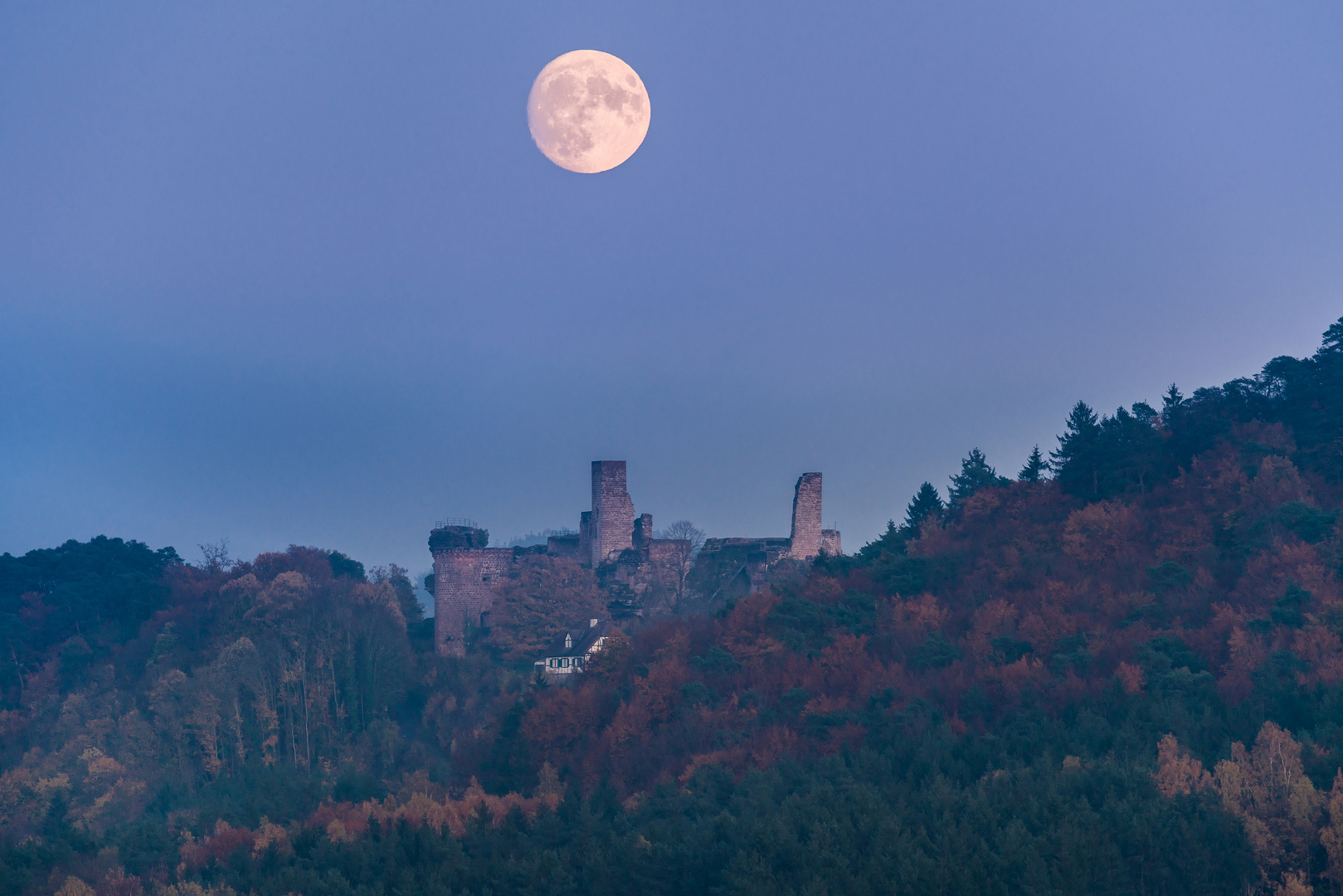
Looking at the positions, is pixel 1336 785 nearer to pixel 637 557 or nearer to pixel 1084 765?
pixel 1084 765

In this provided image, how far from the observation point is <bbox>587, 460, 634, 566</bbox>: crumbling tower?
62500mm

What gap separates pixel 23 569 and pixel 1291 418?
67643 mm

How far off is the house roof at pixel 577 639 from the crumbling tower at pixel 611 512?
171 inches

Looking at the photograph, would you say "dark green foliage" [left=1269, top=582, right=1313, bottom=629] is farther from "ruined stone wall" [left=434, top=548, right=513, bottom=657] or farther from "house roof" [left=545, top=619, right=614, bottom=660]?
"ruined stone wall" [left=434, top=548, right=513, bottom=657]

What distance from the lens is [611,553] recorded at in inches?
2486

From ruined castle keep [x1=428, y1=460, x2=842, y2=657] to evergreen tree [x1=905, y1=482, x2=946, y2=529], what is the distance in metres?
8.01

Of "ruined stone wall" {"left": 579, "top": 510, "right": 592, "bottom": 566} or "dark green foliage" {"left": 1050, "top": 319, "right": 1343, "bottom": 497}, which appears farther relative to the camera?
"ruined stone wall" {"left": 579, "top": 510, "right": 592, "bottom": 566}

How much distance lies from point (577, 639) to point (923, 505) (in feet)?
58.1

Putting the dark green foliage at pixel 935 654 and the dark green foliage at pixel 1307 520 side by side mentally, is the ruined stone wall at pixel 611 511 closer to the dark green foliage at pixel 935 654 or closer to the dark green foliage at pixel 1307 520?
the dark green foliage at pixel 935 654

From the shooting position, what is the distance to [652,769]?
3884cm

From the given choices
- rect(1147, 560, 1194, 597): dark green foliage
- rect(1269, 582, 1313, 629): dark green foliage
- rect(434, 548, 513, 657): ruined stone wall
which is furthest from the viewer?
rect(434, 548, 513, 657): ruined stone wall

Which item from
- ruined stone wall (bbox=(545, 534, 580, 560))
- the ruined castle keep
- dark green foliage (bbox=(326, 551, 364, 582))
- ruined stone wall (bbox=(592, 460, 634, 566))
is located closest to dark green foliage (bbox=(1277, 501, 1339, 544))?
the ruined castle keep

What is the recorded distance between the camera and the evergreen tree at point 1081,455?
46125mm

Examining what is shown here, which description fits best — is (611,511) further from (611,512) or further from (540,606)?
(540,606)
